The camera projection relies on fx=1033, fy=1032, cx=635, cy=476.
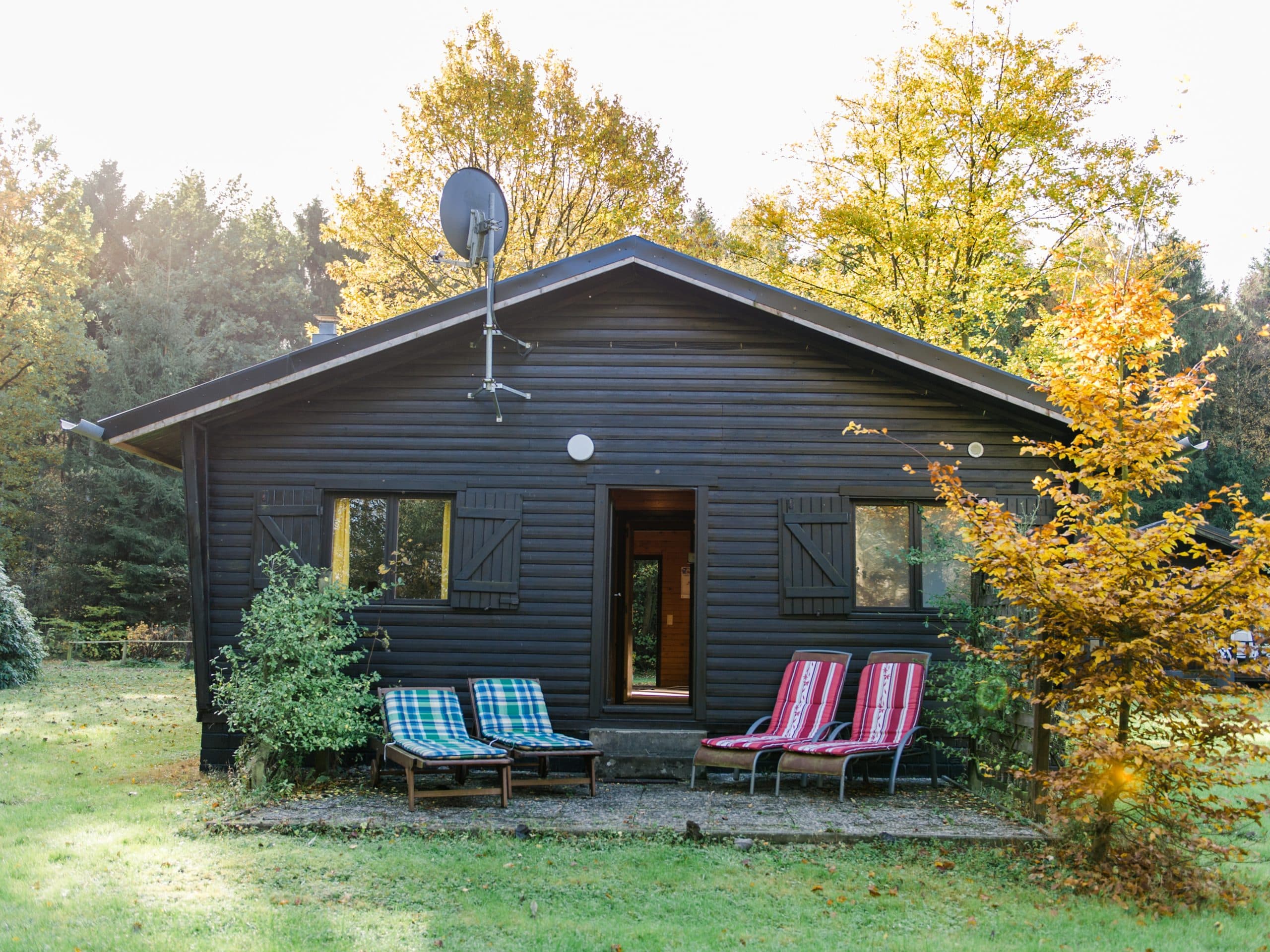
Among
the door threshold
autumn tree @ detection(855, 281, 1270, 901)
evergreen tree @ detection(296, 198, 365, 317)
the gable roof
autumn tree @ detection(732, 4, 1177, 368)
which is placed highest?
evergreen tree @ detection(296, 198, 365, 317)

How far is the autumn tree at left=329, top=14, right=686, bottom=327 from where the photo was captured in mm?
17844

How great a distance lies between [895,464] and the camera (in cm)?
872

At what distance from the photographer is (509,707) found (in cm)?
821

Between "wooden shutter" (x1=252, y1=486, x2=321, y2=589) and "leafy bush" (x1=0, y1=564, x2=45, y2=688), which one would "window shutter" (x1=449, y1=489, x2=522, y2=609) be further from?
"leafy bush" (x1=0, y1=564, x2=45, y2=688)

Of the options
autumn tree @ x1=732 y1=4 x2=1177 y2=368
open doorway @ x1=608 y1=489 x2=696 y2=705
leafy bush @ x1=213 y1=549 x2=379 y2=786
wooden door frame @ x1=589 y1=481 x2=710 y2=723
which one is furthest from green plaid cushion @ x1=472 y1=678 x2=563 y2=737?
autumn tree @ x1=732 y1=4 x2=1177 y2=368

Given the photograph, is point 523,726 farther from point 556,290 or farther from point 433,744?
point 556,290

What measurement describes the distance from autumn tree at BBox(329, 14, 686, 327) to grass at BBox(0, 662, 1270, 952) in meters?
12.9

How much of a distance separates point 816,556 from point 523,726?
2752mm

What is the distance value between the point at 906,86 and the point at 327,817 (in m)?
13.6

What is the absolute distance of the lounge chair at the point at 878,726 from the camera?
7344mm

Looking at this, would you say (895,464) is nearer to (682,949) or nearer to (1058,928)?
(1058,928)

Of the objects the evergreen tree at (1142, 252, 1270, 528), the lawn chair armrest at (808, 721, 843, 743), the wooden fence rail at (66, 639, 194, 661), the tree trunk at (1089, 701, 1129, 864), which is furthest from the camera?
the evergreen tree at (1142, 252, 1270, 528)

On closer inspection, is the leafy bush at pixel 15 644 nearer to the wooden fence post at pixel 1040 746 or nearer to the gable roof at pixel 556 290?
the gable roof at pixel 556 290

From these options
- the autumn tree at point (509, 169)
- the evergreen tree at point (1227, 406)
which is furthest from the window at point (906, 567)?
the evergreen tree at point (1227, 406)
